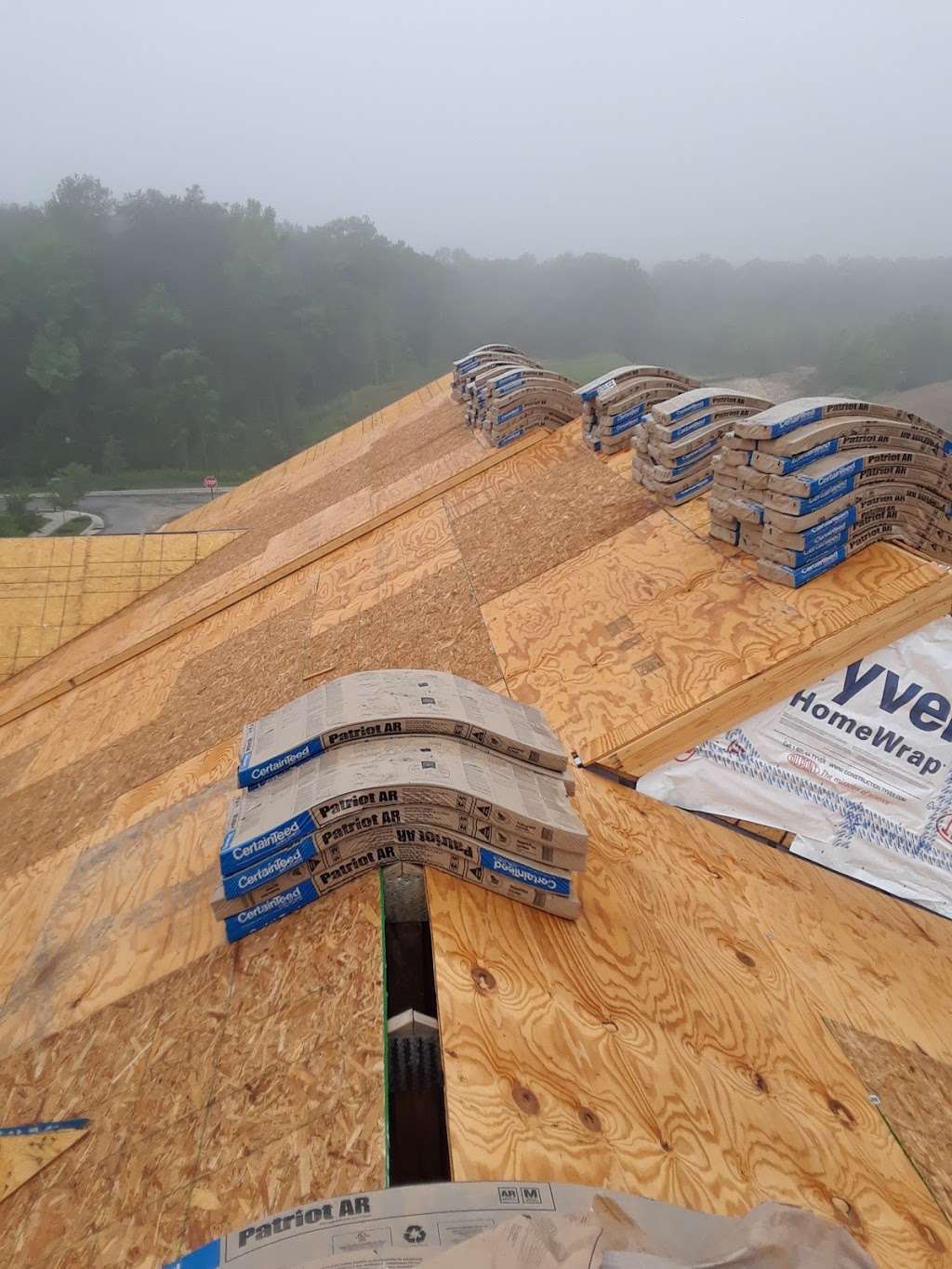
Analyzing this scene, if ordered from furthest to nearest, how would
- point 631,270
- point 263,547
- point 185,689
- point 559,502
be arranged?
1. point 631,270
2. point 263,547
3. point 559,502
4. point 185,689

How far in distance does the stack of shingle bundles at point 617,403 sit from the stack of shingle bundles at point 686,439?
1.18 meters

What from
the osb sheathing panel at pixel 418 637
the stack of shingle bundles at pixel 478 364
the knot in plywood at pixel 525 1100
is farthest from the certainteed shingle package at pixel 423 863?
the stack of shingle bundles at pixel 478 364

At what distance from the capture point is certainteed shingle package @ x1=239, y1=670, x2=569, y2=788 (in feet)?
12.5

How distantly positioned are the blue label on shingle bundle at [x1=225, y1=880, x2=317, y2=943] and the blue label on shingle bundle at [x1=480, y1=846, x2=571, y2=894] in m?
0.79

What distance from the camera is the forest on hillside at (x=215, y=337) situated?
3916cm

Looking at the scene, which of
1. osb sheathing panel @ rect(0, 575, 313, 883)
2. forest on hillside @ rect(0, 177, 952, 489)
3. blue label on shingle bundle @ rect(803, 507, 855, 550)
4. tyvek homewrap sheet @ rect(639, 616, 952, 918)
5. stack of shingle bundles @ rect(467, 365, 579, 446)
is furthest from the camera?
forest on hillside @ rect(0, 177, 952, 489)

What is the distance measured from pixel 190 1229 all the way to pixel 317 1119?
1.52 ft

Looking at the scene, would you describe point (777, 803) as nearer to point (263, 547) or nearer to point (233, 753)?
point (233, 753)

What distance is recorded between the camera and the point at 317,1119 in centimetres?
269

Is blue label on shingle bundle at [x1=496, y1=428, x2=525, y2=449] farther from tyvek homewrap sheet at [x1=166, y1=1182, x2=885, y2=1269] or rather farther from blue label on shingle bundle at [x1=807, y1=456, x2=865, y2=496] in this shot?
tyvek homewrap sheet at [x1=166, y1=1182, x2=885, y2=1269]

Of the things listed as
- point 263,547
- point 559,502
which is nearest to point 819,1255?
point 559,502

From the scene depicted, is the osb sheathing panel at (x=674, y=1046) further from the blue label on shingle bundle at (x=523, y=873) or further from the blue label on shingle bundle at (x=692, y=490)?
the blue label on shingle bundle at (x=692, y=490)

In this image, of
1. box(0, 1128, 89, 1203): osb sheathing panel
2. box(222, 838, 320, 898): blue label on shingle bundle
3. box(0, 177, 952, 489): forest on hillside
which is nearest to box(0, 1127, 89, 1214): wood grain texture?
box(0, 1128, 89, 1203): osb sheathing panel

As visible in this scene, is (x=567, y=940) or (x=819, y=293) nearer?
(x=567, y=940)
